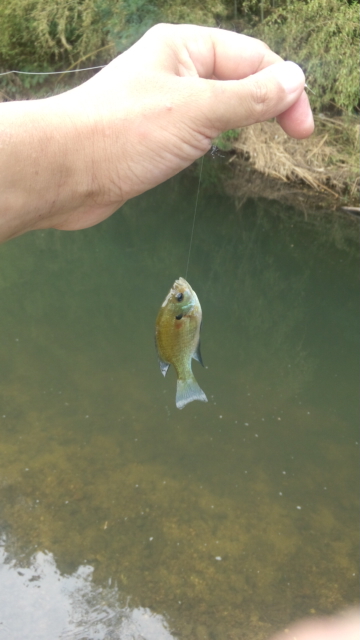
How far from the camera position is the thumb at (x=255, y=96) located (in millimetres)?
1650

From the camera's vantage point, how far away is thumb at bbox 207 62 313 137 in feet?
5.41

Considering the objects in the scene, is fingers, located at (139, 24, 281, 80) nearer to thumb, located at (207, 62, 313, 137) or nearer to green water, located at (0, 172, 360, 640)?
thumb, located at (207, 62, 313, 137)

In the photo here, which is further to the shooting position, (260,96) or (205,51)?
(205,51)

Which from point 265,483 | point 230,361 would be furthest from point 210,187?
point 265,483

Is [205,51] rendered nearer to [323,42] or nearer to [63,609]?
[63,609]

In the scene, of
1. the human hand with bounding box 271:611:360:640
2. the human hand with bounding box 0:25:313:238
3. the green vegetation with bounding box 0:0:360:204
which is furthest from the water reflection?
the green vegetation with bounding box 0:0:360:204

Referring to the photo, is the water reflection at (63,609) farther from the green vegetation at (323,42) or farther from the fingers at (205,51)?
the green vegetation at (323,42)

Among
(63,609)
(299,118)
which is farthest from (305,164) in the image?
(299,118)

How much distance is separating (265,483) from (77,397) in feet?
5.26

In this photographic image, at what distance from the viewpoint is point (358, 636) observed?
5.40 feet

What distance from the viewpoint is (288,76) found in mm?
1793

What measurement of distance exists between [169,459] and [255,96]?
3065 millimetres

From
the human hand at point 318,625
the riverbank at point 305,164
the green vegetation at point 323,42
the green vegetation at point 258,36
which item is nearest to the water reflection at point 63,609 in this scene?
the human hand at point 318,625

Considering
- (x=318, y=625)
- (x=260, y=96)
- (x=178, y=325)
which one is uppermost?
(x=260, y=96)
